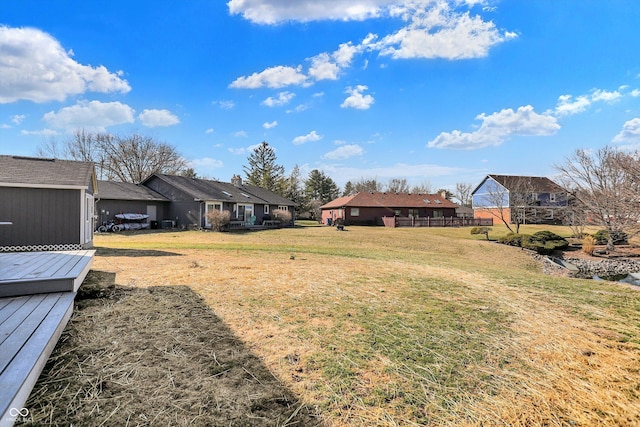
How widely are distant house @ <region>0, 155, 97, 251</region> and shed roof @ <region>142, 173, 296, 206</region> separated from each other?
1267cm

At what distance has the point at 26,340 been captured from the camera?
2.49 meters

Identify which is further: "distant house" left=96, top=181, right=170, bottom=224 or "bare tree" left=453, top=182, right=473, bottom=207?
"bare tree" left=453, top=182, right=473, bottom=207

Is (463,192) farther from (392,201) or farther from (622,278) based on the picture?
(622,278)

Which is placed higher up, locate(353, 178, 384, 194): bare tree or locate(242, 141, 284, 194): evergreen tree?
locate(242, 141, 284, 194): evergreen tree

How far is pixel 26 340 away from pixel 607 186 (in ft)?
83.7

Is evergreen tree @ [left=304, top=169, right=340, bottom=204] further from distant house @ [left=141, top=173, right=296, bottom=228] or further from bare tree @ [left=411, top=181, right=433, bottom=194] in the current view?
bare tree @ [left=411, top=181, right=433, bottom=194]

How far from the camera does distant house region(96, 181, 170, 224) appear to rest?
2225 centimetres

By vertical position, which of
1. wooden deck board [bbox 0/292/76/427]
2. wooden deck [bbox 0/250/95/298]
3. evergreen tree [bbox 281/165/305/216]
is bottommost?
wooden deck board [bbox 0/292/76/427]

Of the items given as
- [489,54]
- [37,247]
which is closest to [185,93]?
[37,247]

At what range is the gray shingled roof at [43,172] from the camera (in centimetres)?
1013

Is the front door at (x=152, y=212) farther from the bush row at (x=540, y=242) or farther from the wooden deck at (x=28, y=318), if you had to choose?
the bush row at (x=540, y=242)

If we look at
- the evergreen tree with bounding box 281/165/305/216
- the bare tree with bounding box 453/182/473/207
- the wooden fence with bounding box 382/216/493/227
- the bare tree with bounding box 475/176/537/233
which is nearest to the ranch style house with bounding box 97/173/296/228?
the wooden fence with bounding box 382/216/493/227

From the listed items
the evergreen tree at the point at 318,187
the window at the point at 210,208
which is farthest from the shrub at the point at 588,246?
the evergreen tree at the point at 318,187

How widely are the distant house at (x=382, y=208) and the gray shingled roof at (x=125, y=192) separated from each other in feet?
63.4
